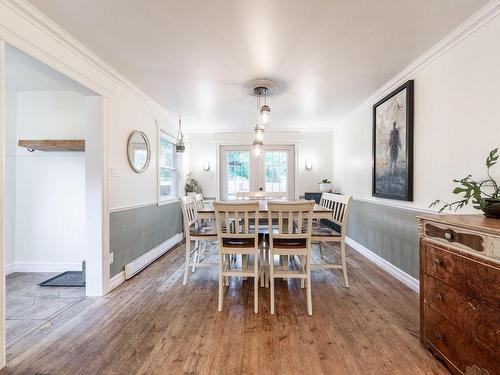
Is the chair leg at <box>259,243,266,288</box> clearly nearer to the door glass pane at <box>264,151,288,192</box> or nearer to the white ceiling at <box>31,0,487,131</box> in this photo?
the white ceiling at <box>31,0,487,131</box>

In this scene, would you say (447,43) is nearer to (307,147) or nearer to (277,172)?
(307,147)

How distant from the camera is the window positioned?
4097 millimetres

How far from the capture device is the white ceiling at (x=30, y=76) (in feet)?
6.05

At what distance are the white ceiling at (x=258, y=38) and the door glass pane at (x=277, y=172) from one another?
2.30m

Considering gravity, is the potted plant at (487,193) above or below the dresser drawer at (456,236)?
above

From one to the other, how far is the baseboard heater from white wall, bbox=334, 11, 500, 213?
3.33m

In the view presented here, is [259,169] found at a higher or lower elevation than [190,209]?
higher

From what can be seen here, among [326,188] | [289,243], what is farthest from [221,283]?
[326,188]

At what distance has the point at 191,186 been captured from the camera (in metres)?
5.27

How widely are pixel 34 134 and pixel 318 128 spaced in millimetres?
4917

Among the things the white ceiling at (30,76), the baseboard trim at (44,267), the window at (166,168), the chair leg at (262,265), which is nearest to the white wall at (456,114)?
the chair leg at (262,265)

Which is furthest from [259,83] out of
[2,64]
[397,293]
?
[397,293]

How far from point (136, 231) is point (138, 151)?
3.50 ft

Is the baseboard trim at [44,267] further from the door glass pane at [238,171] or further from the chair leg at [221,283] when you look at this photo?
the door glass pane at [238,171]
